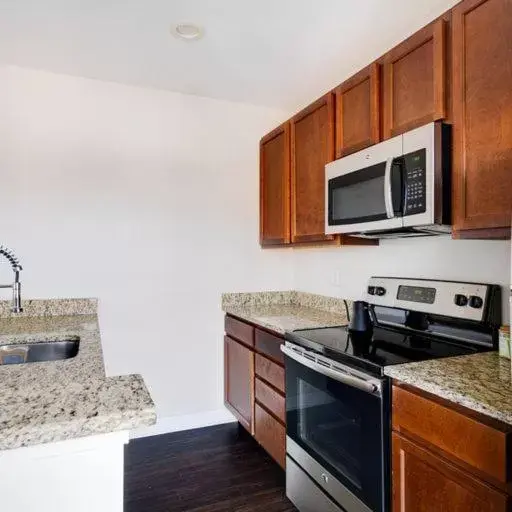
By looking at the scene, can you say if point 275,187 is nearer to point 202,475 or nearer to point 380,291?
point 380,291

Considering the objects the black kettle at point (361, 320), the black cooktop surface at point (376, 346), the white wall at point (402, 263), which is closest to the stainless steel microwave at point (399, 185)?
the white wall at point (402, 263)

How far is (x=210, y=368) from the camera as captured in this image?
297 centimetres

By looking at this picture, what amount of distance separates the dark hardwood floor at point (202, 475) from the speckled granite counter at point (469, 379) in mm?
1159

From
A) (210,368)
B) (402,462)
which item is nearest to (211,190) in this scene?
(210,368)

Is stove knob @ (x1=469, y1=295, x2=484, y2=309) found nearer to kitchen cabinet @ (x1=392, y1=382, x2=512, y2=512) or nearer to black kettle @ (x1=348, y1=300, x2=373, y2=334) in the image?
black kettle @ (x1=348, y1=300, x2=373, y2=334)

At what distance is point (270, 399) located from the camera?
2250 mm

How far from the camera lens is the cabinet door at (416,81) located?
60.4 inches

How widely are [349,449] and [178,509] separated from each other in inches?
39.3

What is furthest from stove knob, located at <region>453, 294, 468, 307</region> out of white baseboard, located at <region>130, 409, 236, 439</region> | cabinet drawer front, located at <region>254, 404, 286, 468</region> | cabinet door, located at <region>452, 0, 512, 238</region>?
white baseboard, located at <region>130, 409, 236, 439</region>

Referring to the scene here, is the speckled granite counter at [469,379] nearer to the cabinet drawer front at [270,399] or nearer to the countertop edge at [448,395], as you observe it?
the countertop edge at [448,395]

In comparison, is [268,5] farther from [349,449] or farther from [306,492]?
[306,492]

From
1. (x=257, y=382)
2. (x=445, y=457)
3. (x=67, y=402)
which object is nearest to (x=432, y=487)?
(x=445, y=457)

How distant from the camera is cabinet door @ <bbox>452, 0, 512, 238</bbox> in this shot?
1311 millimetres

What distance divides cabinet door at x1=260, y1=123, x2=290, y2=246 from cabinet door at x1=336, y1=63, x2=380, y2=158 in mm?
592
